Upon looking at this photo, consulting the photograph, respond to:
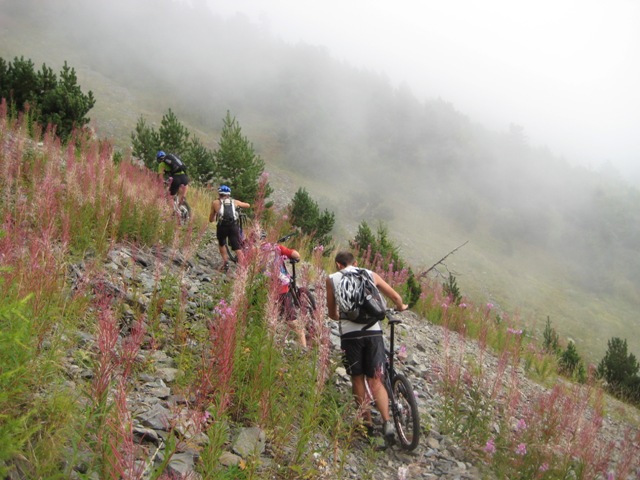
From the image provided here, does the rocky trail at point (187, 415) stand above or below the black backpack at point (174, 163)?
below

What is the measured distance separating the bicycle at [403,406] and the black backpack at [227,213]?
420cm

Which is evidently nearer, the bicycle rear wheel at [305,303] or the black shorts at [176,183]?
the bicycle rear wheel at [305,303]

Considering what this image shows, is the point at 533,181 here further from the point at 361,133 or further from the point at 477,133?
the point at 361,133

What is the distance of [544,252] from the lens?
49.5 m

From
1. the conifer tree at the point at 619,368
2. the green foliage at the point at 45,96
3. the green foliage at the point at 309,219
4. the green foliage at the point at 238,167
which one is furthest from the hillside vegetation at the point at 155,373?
the conifer tree at the point at 619,368

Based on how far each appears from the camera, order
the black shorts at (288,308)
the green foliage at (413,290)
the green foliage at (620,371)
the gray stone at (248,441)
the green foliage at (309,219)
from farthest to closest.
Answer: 1. the green foliage at (309,219)
2. the green foliage at (620,371)
3. the green foliage at (413,290)
4. the black shorts at (288,308)
5. the gray stone at (248,441)

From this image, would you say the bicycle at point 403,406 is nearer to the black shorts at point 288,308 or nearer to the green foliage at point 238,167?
the black shorts at point 288,308

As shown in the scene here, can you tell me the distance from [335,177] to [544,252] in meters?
28.5

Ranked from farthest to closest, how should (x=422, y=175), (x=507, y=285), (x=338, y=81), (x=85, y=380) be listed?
(x=338, y=81), (x=422, y=175), (x=507, y=285), (x=85, y=380)

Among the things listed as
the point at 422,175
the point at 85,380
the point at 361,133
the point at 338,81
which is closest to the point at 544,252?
the point at 422,175

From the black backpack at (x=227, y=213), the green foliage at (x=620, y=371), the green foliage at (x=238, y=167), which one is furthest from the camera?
the green foliage at (x=238, y=167)

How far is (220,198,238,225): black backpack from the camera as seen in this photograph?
7.64 metres

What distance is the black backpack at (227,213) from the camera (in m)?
7.64

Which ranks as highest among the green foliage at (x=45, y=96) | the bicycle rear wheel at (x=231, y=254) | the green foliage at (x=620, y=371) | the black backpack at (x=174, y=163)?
the green foliage at (x=45, y=96)
